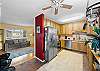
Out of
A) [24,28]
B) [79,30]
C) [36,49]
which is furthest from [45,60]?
[24,28]

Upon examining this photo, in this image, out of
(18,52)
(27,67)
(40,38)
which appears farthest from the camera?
(18,52)

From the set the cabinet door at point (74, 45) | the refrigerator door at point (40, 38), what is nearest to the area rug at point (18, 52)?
the refrigerator door at point (40, 38)

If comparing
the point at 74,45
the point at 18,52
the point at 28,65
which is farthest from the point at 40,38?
the point at 74,45

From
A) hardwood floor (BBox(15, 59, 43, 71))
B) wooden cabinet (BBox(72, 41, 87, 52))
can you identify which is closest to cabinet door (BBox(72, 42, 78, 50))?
wooden cabinet (BBox(72, 41, 87, 52))

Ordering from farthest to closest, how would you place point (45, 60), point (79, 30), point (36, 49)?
point (79, 30) < point (36, 49) < point (45, 60)

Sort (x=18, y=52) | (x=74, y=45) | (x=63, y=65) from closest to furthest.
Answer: (x=63, y=65) < (x=18, y=52) < (x=74, y=45)

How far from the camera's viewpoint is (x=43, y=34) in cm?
588

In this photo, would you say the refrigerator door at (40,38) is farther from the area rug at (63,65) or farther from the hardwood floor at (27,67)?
the hardwood floor at (27,67)

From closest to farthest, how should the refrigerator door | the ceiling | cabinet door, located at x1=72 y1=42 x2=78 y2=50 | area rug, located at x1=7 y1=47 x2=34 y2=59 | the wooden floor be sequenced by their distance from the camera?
1. the ceiling
2. the wooden floor
3. the refrigerator door
4. area rug, located at x1=7 y1=47 x2=34 y2=59
5. cabinet door, located at x1=72 y1=42 x2=78 y2=50

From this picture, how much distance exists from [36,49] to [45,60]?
127cm

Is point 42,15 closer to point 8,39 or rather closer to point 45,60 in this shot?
point 45,60

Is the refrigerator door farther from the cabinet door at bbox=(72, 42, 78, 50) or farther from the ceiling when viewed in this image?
the cabinet door at bbox=(72, 42, 78, 50)

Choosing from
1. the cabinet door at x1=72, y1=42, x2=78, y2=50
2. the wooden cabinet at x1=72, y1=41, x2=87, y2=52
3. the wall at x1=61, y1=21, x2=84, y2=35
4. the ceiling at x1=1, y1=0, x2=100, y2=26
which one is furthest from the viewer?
the wall at x1=61, y1=21, x2=84, y2=35

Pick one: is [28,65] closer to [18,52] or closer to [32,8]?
[32,8]
